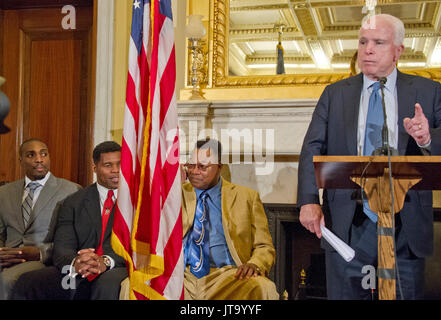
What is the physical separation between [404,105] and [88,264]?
1.85 meters

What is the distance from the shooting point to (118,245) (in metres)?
3.07

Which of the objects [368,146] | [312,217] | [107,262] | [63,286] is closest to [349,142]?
[368,146]

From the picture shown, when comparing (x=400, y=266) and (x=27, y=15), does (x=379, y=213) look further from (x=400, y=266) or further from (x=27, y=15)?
(x=27, y=15)

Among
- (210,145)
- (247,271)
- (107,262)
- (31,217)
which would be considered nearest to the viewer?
(247,271)

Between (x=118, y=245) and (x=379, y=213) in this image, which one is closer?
(x=379, y=213)

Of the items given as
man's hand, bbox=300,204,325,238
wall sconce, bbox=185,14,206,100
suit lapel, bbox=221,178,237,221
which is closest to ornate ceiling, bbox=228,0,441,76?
wall sconce, bbox=185,14,206,100

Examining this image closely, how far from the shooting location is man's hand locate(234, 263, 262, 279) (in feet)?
9.79

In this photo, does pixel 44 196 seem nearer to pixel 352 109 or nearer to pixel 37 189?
pixel 37 189

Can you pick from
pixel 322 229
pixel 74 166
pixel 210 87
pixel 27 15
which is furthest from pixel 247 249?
pixel 27 15

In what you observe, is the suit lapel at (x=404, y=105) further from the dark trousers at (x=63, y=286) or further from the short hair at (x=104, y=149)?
the short hair at (x=104, y=149)

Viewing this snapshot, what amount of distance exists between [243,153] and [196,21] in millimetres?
1029

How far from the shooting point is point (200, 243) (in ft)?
10.7

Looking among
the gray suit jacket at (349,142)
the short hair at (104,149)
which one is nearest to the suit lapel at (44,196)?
the short hair at (104,149)

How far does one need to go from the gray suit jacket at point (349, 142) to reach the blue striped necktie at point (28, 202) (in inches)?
75.7
